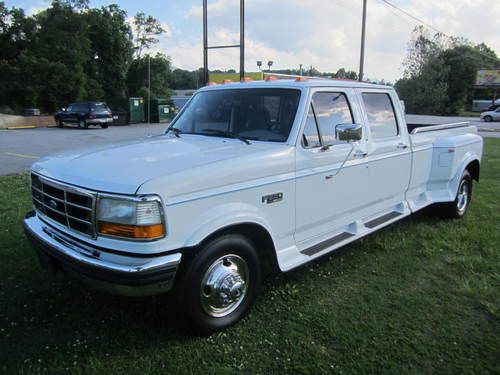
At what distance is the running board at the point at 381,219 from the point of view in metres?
4.86

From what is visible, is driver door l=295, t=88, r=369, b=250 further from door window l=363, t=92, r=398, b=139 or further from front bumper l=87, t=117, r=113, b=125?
front bumper l=87, t=117, r=113, b=125

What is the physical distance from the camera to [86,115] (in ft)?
87.0

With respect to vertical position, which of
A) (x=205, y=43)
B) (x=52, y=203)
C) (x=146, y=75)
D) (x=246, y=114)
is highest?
(x=146, y=75)

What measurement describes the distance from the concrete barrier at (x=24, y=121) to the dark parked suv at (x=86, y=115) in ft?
9.54

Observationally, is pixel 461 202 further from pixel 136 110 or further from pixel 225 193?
pixel 136 110

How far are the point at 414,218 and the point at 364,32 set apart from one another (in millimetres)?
18727

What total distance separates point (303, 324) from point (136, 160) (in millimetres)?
1890

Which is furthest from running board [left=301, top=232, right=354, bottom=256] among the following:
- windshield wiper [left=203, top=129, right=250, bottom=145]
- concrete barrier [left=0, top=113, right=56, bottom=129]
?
concrete barrier [left=0, top=113, right=56, bottom=129]

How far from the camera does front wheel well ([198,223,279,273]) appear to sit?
3269 mm

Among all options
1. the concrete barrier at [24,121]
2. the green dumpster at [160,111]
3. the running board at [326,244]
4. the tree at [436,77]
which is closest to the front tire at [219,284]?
the running board at [326,244]

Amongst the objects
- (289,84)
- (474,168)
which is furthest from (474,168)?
(289,84)

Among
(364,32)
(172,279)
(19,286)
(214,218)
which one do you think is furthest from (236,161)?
(364,32)

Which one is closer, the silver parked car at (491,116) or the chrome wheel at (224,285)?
the chrome wheel at (224,285)

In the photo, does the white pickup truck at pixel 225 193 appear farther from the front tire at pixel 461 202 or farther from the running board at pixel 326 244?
the front tire at pixel 461 202
